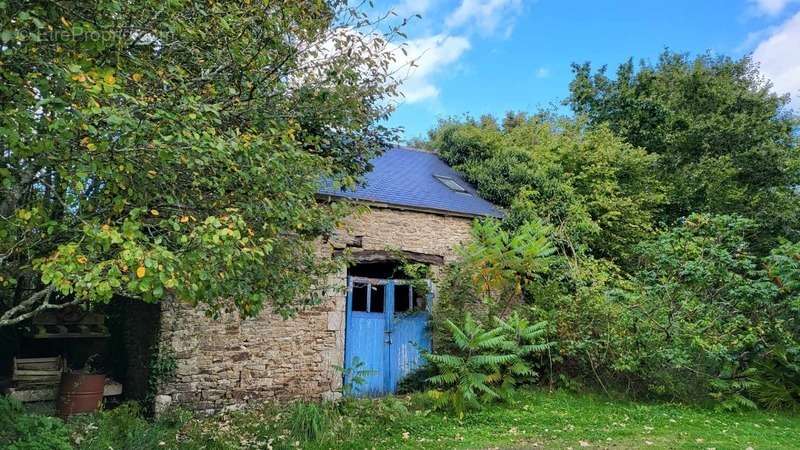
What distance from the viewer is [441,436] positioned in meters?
7.09

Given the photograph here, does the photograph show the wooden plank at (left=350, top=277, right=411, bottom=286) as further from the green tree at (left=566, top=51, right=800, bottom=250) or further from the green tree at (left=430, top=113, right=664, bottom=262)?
the green tree at (left=566, top=51, right=800, bottom=250)

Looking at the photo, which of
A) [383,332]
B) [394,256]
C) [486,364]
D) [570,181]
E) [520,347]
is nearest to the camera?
[486,364]

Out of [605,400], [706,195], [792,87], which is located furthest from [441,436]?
[792,87]

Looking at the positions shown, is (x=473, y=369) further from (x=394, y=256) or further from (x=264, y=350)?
(x=264, y=350)

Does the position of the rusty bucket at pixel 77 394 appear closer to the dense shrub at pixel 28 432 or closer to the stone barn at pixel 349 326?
the stone barn at pixel 349 326

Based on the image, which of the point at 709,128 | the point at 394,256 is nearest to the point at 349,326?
the point at 394,256

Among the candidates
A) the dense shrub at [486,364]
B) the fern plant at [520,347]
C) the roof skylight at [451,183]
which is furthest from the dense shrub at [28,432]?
the roof skylight at [451,183]

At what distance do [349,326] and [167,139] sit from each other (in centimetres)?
690

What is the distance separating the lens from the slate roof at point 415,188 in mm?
10633

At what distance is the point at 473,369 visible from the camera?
873 cm

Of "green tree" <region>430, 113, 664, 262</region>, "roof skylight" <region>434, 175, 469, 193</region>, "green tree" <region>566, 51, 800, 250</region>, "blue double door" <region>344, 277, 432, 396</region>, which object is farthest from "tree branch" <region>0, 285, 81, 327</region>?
"green tree" <region>566, 51, 800, 250</region>

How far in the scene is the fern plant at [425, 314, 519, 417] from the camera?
26.8ft

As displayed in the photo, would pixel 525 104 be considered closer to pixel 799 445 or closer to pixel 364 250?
pixel 364 250

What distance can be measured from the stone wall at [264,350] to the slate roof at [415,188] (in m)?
0.53
